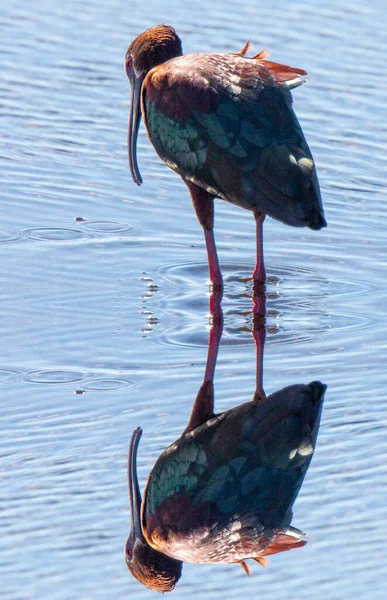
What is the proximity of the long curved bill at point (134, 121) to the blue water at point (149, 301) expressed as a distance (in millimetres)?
340

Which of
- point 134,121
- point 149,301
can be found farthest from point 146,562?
point 134,121

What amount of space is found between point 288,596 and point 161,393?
83.8 inches

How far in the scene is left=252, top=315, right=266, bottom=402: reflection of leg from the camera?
7.85 metres

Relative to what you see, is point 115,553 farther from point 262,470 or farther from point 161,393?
point 161,393

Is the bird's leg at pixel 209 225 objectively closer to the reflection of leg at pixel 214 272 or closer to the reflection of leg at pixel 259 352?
the reflection of leg at pixel 214 272

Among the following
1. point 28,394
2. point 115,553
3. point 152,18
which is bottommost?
point 152,18

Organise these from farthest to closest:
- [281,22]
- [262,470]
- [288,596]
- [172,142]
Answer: [281,22] < [172,142] < [262,470] < [288,596]

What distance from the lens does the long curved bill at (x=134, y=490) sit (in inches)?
253

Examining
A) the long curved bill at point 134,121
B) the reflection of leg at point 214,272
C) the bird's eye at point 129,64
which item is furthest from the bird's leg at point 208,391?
the bird's eye at point 129,64

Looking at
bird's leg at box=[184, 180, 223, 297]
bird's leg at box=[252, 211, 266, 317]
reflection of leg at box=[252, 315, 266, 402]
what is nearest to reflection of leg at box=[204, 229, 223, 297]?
bird's leg at box=[184, 180, 223, 297]

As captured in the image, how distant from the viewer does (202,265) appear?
32.9 ft

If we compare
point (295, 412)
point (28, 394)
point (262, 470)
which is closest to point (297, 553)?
point (262, 470)

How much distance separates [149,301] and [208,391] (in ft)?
5.05

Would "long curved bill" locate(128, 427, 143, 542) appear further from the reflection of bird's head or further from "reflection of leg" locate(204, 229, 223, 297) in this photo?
"reflection of leg" locate(204, 229, 223, 297)
